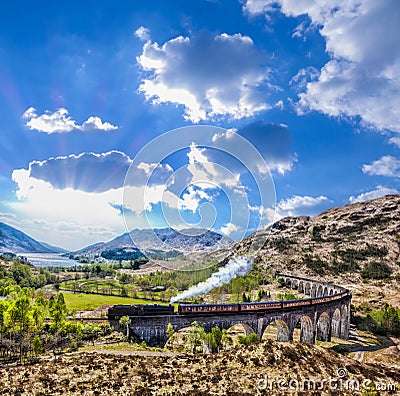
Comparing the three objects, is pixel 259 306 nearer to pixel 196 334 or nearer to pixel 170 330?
pixel 196 334

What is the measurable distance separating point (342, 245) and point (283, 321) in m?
109

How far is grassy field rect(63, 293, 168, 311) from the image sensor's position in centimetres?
6994

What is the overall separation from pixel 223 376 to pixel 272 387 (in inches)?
149

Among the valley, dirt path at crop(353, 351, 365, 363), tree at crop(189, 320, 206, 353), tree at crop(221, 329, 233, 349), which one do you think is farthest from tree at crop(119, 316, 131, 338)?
dirt path at crop(353, 351, 365, 363)

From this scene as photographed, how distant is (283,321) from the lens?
4150 centimetres

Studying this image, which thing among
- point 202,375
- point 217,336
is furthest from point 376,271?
point 202,375

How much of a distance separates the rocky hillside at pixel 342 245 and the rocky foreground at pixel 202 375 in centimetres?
8993

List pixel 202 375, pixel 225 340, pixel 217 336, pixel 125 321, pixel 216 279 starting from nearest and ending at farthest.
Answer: pixel 202 375 < pixel 125 321 < pixel 217 336 < pixel 225 340 < pixel 216 279

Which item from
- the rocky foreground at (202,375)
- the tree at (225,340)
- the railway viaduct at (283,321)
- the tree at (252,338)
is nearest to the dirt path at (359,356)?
the railway viaduct at (283,321)

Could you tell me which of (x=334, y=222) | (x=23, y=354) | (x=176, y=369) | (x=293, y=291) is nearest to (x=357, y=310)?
(x=293, y=291)

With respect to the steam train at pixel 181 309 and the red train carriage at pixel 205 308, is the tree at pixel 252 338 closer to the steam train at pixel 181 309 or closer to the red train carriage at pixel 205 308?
the steam train at pixel 181 309

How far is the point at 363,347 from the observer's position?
50344 millimetres

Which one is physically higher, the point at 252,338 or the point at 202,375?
the point at 252,338

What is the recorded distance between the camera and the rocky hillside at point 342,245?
118 meters
